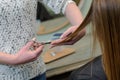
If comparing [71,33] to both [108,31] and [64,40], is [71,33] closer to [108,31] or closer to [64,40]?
[64,40]

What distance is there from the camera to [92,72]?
1.21m

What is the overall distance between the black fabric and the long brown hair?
0.22 metres

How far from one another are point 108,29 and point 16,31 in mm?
454

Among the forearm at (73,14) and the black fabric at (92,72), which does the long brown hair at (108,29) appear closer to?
the black fabric at (92,72)

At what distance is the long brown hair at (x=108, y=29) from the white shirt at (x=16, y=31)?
0.40m

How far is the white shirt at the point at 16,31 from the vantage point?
1217mm

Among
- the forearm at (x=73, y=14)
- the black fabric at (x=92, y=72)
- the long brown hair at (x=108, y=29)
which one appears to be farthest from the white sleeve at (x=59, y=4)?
the long brown hair at (x=108, y=29)

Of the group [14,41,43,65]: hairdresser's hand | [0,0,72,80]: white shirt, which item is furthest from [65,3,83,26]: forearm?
[14,41,43,65]: hairdresser's hand

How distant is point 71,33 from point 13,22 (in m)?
0.25

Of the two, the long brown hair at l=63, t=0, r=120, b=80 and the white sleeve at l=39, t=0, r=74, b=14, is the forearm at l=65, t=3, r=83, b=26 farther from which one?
the long brown hair at l=63, t=0, r=120, b=80

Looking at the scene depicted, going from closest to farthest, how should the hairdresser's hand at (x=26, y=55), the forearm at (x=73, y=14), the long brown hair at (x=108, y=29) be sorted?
the long brown hair at (x=108, y=29)
the hairdresser's hand at (x=26, y=55)
the forearm at (x=73, y=14)

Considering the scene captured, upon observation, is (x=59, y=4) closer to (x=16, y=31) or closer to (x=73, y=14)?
(x=73, y=14)

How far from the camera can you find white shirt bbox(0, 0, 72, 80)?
1217 millimetres

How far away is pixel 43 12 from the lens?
6.83 ft
